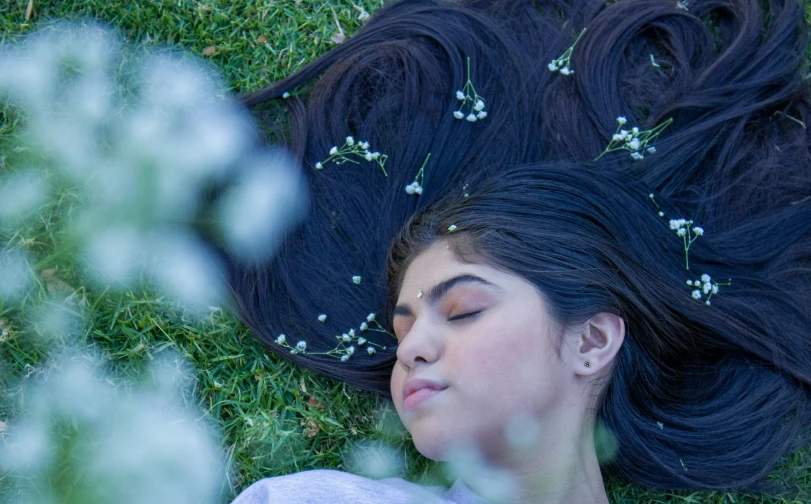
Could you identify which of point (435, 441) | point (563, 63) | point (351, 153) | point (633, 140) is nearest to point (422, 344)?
point (435, 441)

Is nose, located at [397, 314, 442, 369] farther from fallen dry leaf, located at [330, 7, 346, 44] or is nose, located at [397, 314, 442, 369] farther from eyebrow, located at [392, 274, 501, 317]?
fallen dry leaf, located at [330, 7, 346, 44]

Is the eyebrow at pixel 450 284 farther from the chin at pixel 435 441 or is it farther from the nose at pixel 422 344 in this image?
the chin at pixel 435 441

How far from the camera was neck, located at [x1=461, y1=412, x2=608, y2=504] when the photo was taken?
2.25m

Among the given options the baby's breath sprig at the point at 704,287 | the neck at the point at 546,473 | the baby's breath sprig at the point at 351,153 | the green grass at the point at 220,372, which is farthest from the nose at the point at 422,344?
the baby's breath sprig at the point at 704,287

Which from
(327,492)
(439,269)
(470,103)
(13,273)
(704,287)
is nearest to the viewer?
(439,269)

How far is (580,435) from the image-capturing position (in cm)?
231

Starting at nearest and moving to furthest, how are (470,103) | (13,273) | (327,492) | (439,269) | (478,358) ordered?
(478,358)
(439,269)
(327,492)
(13,273)
(470,103)

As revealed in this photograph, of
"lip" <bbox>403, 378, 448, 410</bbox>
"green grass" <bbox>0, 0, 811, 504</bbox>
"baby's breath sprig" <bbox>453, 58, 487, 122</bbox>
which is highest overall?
"baby's breath sprig" <bbox>453, 58, 487, 122</bbox>

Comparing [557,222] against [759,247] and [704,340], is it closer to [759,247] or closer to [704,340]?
[704,340]

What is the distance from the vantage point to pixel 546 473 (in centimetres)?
227

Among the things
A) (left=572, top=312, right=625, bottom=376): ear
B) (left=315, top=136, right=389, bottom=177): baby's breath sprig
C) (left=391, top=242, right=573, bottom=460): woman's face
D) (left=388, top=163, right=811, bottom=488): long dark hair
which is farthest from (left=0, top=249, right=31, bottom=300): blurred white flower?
(left=572, top=312, right=625, bottom=376): ear

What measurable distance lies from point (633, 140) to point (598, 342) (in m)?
0.76

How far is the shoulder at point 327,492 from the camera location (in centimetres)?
234

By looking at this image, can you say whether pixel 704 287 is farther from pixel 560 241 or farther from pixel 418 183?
pixel 418 183
